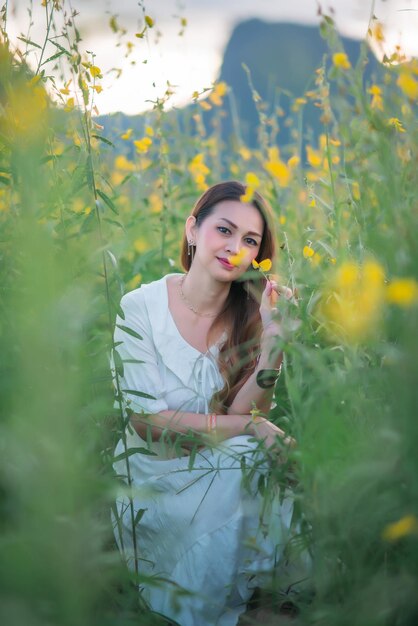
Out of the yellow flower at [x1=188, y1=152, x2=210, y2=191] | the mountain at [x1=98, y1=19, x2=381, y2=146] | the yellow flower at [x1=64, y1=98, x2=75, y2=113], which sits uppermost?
the mountain at [x1=98, y1=19, x2=381, y2=146]

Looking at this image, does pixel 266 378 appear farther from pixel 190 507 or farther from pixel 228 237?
pixel 228 237

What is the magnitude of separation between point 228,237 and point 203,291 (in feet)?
0.68

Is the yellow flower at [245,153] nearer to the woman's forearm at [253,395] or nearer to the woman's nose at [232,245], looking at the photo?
the woman's nose at [232,245]

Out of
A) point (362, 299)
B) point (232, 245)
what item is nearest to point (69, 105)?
point (232, 245)

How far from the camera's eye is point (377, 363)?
4.82ft

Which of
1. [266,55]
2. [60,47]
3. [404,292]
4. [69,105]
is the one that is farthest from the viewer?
[266,55]

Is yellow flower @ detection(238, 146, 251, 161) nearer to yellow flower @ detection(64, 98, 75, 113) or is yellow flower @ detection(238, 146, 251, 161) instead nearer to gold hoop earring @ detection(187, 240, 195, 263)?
gold hoop earring @ detection(187, 240, 195, 263)

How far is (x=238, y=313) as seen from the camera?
8.33 ft

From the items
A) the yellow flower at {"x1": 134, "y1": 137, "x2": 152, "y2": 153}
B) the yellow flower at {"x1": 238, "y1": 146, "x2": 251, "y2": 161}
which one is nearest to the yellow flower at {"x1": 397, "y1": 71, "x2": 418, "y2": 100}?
the yellow flower at {"x1": 134, "y1": 137, "x2": 152, "y2": 153}

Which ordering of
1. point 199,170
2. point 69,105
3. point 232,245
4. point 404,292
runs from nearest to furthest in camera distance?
1. point 404,292
2. point 69,105
3. point 232,245
4. point 199,170

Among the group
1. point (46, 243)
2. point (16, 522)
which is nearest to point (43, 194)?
point (46, 243)

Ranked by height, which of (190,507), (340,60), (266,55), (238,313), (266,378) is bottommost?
(190,507)

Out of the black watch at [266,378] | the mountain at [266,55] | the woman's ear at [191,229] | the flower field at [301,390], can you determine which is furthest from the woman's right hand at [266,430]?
the mountain at [266,55]

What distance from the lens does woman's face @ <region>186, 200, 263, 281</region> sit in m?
2.42
